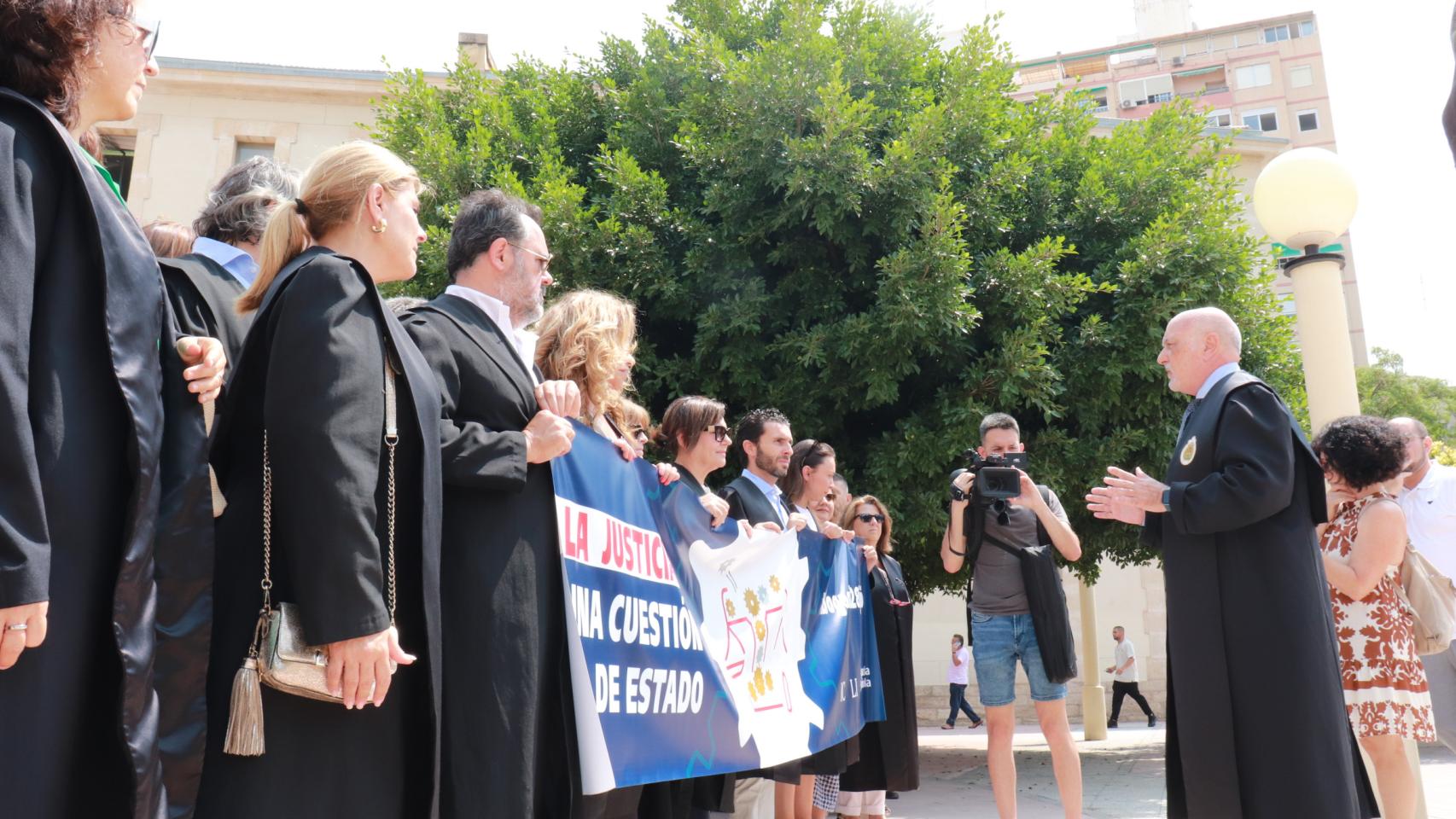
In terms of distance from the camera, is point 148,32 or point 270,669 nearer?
point 270,669

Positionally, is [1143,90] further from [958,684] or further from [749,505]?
[749,505]

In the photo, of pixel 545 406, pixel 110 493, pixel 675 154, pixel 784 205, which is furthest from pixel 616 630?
pixel 675 154

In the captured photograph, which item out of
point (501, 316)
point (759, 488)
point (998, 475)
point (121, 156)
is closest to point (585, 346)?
point (501, 316)

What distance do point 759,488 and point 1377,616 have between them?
9.74 ft

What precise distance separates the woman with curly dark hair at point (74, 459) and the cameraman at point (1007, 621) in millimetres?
4652

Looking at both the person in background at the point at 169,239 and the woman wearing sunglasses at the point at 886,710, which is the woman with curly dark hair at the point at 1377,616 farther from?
the person in background at the point at 169,239

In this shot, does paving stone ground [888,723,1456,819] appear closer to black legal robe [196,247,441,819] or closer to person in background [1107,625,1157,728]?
black legal robe [196,247,441,819]

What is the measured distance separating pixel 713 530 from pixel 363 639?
7.69ft

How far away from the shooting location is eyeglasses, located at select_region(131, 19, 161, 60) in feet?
7.08

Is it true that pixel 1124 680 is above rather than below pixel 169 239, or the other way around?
below

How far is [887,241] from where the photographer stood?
9328 millimetres

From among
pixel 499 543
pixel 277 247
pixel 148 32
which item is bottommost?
pixel 499 543

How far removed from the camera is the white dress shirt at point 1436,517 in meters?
5.94

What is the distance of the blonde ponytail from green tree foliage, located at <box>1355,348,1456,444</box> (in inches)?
1762
